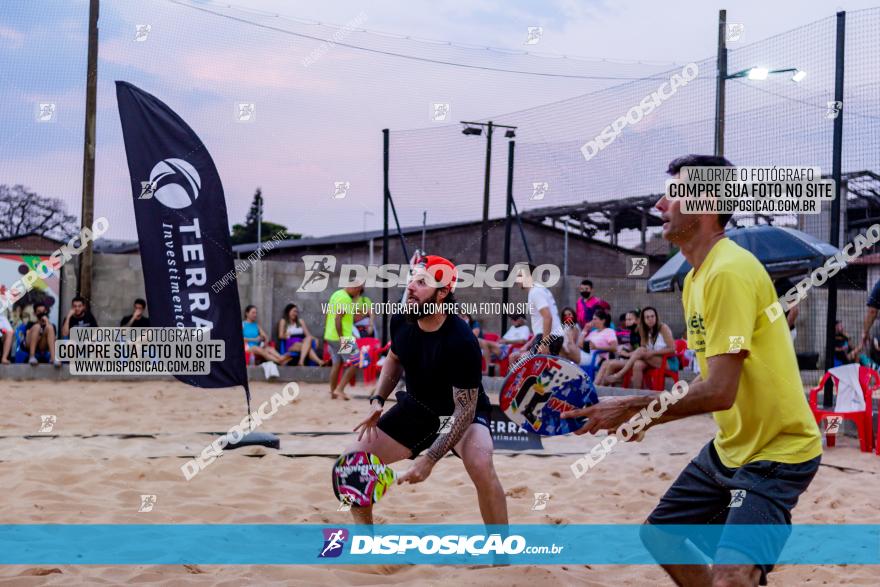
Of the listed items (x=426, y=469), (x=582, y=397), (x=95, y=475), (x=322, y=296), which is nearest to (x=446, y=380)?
(x=426, y=469)

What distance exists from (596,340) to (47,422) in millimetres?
6479

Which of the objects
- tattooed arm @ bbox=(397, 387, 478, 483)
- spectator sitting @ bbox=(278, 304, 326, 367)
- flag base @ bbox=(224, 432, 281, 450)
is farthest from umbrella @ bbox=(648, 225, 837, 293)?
spectator sitting @ bbox=(278, 304, 326, 367)

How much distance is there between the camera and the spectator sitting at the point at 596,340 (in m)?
10.7

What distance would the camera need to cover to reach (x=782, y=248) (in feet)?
30.7

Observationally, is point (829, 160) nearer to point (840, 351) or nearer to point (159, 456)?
point (840, 351)

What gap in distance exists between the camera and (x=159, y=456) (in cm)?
625

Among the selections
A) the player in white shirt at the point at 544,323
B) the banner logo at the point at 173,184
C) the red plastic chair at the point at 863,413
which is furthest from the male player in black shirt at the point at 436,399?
the red plastic chair at the point at 863,413

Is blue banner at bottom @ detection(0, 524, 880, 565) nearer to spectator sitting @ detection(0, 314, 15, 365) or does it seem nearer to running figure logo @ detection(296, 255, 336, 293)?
spectator sitting @ detection(0, 314, 15, 365)

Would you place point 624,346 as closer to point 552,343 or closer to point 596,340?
point 596,340

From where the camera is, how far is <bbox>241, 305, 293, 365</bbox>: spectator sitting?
42.0 feet

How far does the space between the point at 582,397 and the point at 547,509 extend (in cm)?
234

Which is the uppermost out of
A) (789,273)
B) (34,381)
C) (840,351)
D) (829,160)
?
(829,160)

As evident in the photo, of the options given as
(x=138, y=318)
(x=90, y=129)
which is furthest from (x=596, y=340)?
(x=90, y=129)

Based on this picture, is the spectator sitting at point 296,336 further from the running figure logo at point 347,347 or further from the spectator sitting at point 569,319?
the spectator sitting at point 569,319
